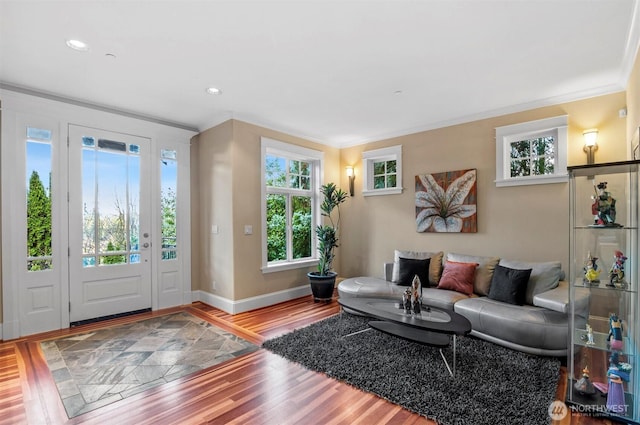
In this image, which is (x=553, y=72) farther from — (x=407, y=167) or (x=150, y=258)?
(x=150, y=258)

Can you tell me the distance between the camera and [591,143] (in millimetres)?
3400

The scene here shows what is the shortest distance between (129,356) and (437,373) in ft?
9.13

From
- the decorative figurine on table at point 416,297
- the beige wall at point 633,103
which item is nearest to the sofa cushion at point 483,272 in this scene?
the decorative figurine on table at point 416,297

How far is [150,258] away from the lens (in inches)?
173

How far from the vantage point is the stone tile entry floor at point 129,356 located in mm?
2400

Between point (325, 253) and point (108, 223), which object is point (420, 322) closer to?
point (325, 253)

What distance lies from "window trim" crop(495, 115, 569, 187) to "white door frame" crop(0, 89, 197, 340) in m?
4.53

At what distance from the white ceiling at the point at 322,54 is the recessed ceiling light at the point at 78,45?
0.06 metres

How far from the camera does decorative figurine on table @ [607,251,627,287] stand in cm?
225

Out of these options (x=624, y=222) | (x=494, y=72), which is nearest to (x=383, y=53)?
(x=494, y=72)

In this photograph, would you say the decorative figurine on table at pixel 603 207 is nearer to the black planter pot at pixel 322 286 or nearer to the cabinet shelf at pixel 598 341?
the cabinet shelf at pixel 598 341

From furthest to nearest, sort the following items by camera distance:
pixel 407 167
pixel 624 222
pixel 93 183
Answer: pixel 407 167 < pixel 93 183 < pixel 624 222

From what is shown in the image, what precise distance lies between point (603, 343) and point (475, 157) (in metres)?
2.62

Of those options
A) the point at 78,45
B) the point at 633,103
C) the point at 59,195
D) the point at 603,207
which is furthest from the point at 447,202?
the point at 59,195
